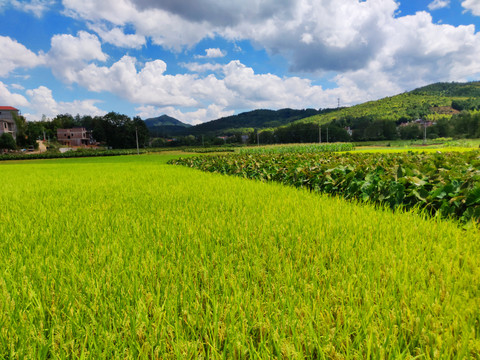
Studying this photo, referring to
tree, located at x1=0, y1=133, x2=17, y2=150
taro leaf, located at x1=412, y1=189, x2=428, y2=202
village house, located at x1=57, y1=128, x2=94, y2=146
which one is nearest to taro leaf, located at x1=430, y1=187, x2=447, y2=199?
taro leaf, located at x1=412, y1=189, x2=428, y2=202

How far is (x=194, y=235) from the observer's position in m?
3.28

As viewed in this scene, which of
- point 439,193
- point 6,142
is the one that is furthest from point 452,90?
point 6,142

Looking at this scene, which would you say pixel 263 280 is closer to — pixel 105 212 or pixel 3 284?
pixel 3 284

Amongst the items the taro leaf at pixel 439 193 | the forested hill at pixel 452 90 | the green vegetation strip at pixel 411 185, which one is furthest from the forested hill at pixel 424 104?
the taro leaf at pixel 439 193

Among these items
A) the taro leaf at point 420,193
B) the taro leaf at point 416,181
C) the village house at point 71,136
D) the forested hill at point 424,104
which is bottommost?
the taro leaf at point 420,193

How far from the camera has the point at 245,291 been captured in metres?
2.01

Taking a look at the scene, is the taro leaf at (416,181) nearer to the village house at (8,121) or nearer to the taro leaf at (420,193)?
the taro leaf at (420,193)

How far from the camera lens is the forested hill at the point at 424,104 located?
119 m

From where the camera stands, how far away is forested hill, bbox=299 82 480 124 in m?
119

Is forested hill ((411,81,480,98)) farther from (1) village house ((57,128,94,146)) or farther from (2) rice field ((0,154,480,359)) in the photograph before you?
(2) rice field ((0,154,480,359))

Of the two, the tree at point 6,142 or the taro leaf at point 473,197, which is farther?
the tree at point 6,142

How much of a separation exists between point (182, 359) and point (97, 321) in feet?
2.56

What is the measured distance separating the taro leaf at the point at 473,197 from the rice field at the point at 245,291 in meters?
0.55

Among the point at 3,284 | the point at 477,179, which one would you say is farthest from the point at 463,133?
the point at 3,284
